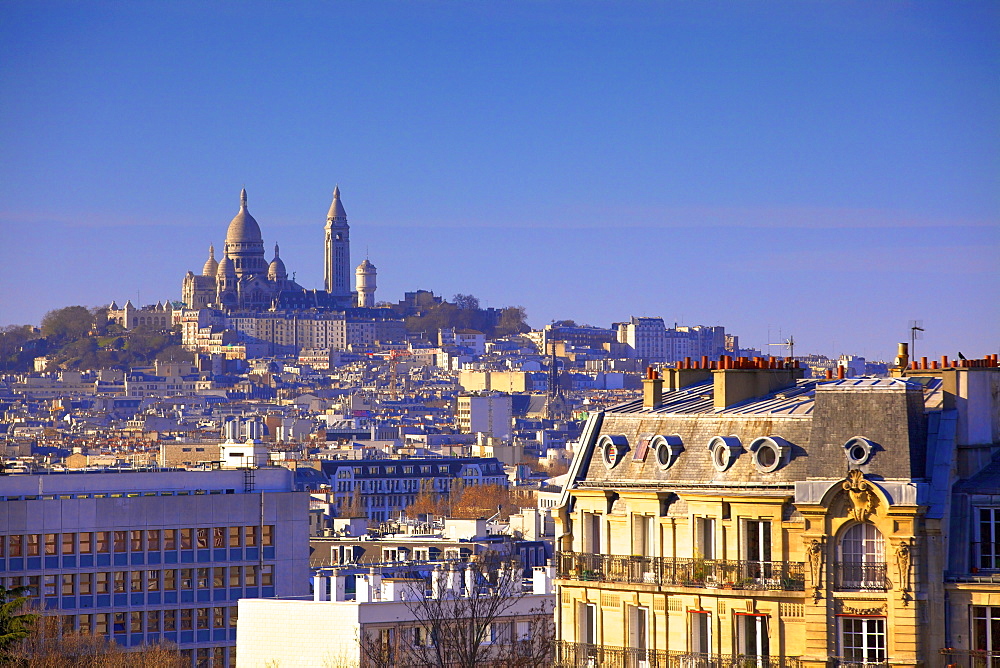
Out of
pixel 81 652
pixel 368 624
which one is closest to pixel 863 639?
pixel 368 624

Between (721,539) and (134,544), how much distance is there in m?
29.9

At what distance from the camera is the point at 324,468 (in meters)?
168

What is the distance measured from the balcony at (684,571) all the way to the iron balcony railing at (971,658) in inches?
66.4

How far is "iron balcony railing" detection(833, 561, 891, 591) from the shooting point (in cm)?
2798

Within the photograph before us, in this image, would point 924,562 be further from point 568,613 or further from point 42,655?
point 42,655

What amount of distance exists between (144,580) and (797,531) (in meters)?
30.5

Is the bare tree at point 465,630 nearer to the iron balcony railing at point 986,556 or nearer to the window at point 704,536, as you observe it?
the window at point 704,536

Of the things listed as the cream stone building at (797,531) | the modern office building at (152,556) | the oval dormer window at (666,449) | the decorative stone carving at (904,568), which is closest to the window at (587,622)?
the cream stone building at (797,531)

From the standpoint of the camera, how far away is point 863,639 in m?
28.2

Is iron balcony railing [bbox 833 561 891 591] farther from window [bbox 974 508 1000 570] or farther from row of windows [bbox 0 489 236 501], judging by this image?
row of windows [bbox 0 489 236 501]

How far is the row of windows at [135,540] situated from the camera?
56.0 m

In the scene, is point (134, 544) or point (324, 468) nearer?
point (134, 544)

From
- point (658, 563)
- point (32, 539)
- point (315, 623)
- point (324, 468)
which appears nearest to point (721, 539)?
point (658, 563)

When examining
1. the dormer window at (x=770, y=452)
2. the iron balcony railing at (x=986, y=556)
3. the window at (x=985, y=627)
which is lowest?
the window at (x=985, y=627)
